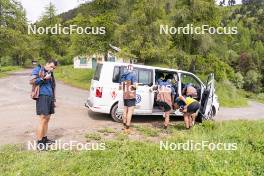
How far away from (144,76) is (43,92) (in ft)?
14.0

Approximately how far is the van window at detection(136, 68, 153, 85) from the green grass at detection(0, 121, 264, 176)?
3.02 m

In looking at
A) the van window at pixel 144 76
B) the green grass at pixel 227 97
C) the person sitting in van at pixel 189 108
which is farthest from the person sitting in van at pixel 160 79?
the green grass at pixel 227 97

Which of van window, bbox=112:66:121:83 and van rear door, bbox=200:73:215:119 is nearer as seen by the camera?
van window, bbox=112:66:121:83

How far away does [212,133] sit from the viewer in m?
9.57

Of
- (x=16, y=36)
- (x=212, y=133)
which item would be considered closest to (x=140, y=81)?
(x=212, y=133)

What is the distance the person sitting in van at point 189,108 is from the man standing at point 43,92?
4314 millimetres

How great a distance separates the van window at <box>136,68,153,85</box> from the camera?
36.4 feet

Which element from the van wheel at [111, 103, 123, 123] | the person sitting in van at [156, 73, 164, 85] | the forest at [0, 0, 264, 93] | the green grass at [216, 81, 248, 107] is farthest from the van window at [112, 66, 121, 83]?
the green grass at [216, 81, 248, 107]

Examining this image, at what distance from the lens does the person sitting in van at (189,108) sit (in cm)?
1020

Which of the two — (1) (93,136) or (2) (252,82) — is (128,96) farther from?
(2) (252,82)

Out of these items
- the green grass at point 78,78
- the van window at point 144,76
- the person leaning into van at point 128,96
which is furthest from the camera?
the green grass at point 78,78

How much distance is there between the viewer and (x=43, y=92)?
7.71 m

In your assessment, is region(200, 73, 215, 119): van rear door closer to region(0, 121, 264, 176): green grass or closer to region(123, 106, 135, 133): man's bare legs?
region(0, 121, 264, 176): green grass

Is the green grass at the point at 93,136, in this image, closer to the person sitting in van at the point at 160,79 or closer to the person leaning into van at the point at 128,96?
the person leaning into van at the point at 128,96
